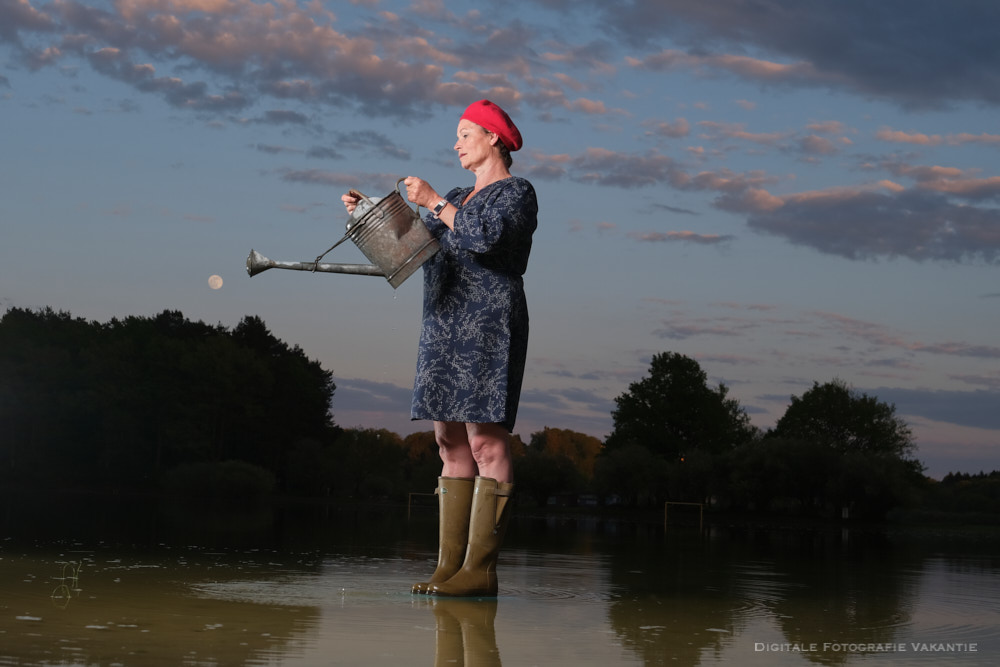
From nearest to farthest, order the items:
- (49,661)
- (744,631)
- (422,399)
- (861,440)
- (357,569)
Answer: (49,661) < (744,631) < (422,399) < (357,569) < (861,440)

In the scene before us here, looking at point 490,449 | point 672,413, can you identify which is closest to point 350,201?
point 490,449

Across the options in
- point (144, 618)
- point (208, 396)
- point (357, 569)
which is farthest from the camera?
point (208, 396)

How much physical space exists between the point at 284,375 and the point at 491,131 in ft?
217

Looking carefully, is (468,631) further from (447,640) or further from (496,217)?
(496,217)

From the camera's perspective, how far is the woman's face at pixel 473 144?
5.73 metres

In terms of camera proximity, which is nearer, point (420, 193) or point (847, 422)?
point (420, 193)

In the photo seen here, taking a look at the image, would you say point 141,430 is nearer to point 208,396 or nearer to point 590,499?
point 208,396

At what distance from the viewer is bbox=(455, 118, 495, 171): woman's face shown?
5730mm

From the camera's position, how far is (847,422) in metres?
67.4

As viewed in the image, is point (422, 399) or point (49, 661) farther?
point (422, 399)

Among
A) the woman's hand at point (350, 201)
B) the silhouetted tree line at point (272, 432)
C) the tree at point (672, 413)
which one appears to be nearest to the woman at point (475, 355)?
the woman's hand at point (350, 201)

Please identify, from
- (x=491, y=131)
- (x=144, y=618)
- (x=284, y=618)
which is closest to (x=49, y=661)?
(x=144, y=618)

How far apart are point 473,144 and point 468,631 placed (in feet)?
8.74

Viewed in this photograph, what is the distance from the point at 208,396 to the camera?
63.0 meters
